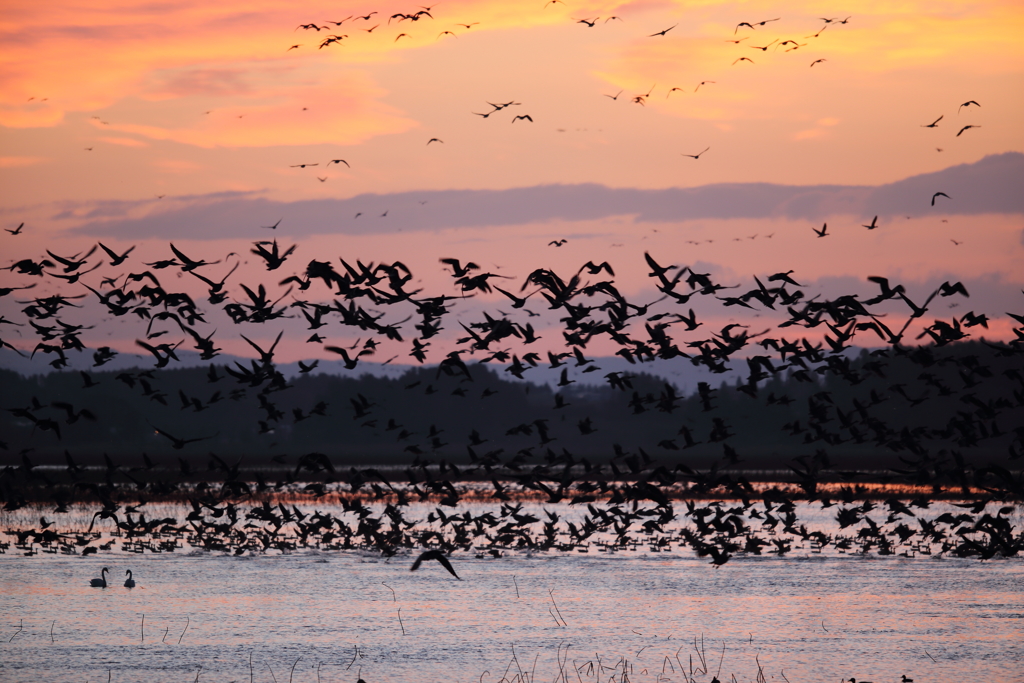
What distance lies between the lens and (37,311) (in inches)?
770

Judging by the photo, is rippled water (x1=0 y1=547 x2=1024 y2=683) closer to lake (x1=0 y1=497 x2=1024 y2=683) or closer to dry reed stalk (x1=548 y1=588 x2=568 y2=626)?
lake (x1=0 y1=497 x2=1024 y2=683)

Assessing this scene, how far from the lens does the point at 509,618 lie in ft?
86.3

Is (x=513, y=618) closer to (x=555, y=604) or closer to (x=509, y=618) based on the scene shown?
(x=509, y=618)

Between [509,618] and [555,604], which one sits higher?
[509,618]

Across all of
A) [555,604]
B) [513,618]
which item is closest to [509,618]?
[513,618]

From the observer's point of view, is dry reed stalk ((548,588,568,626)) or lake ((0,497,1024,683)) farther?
dry reed stalk ((548,588,568,626))

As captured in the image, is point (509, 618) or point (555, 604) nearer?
point (509, 618)

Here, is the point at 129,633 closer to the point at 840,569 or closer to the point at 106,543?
the point at 106,543

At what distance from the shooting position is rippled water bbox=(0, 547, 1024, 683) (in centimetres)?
2189

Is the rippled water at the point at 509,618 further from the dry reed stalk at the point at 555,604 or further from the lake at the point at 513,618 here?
the dry reed stalk at the point at 555,604

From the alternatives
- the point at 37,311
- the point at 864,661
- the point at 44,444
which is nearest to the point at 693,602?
the point at 864,661

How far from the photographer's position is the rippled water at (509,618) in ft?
71.8

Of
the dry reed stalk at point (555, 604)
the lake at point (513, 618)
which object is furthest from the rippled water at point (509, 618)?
the dry reed stalk at point (555, 604)

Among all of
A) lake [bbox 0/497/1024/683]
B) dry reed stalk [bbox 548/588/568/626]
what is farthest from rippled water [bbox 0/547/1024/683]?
dry reed stalk [bbox 548/588/568/626]
